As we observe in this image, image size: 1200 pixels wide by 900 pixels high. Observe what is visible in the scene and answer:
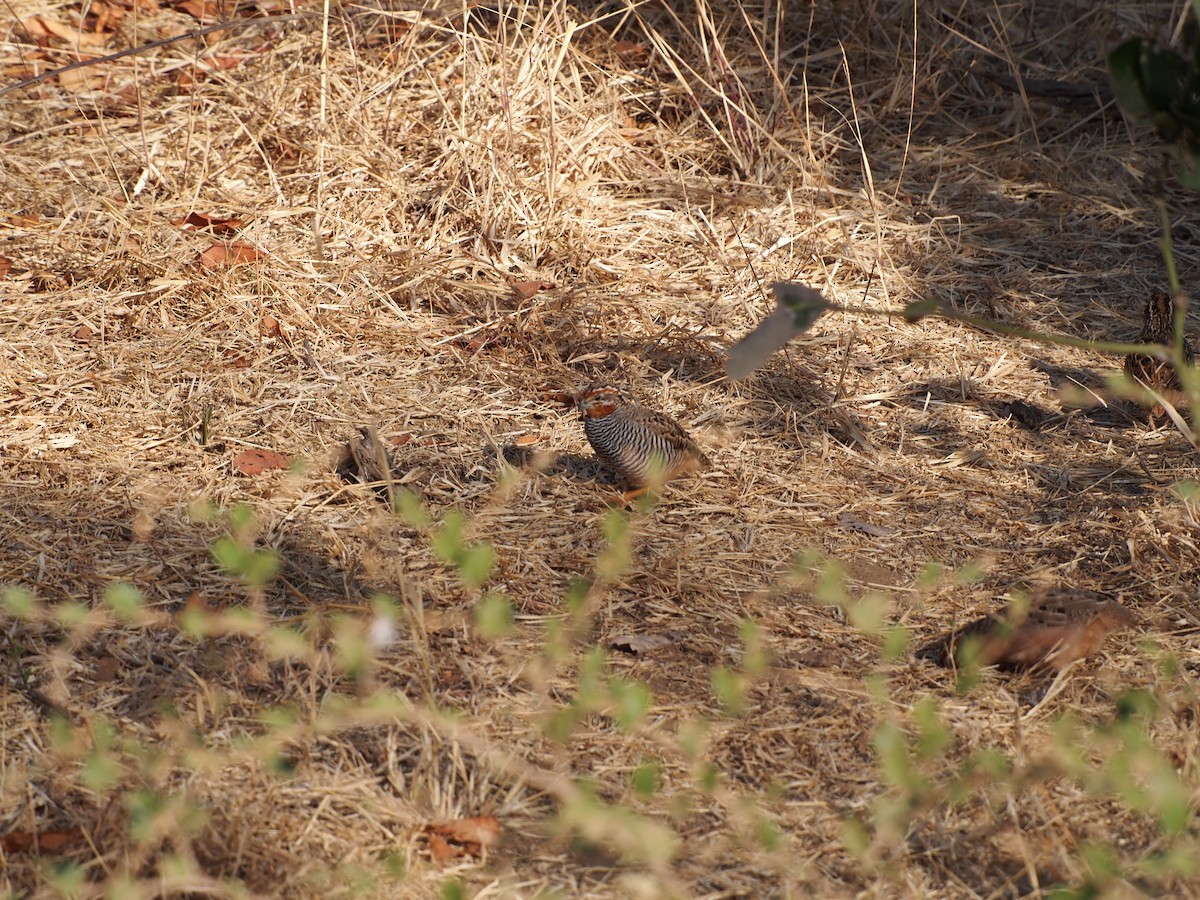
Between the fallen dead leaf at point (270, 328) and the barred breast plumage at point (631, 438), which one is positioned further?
the fallen dead leaf at point (270, 328)

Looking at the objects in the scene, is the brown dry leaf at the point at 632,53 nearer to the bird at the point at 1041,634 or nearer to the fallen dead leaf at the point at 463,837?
the bird at the point at 1041,634

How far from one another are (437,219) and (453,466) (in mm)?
1793

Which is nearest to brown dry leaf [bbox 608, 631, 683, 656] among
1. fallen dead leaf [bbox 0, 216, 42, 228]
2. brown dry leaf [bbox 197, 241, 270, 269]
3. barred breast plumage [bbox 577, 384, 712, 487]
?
barred breast plumage [bbox 577, 384, 712, 487]

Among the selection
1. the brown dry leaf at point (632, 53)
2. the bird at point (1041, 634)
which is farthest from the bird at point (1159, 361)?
the brown dry leaf at point (632, 53)

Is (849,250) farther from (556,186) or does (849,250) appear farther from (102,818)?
(102,818)

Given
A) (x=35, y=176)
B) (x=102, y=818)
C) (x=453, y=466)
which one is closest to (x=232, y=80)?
(x=35, y=176)

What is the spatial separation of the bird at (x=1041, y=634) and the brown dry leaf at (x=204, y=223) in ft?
12.0

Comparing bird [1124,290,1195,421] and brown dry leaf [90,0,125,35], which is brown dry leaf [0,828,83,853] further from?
brown dry leaf [90,0,125,35]

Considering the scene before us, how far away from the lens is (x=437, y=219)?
5738 mm

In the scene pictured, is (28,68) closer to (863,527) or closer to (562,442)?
(562,442)

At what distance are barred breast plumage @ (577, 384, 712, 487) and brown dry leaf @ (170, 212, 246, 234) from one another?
220 cm

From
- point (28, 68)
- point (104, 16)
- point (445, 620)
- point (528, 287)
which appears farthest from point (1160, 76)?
point (104, 16)

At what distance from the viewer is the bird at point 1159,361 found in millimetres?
4660

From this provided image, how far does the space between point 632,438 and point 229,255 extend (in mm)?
2256
